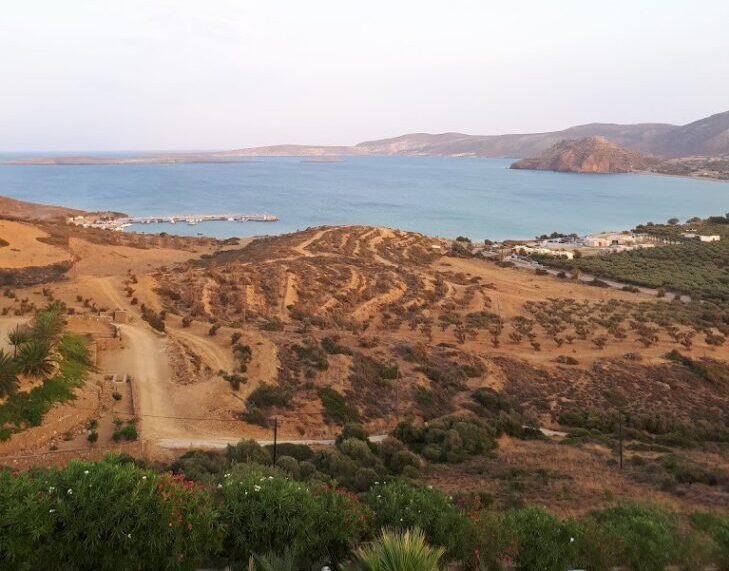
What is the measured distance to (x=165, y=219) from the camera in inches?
3236

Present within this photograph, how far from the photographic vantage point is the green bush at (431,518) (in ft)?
23.5

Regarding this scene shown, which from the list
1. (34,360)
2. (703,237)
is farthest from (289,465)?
(703,237)

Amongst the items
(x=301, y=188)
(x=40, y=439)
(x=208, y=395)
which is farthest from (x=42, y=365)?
(x=301, y=188)

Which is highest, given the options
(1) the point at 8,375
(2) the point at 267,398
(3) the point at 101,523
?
(3) the point at 101,523

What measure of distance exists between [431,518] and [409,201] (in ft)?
354

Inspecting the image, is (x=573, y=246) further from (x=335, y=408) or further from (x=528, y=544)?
(x=528, y=544)

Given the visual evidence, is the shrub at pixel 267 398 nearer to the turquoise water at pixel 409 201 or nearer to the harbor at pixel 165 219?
the turquoise water at pixel 409 201

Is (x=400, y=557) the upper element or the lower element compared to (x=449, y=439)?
upper

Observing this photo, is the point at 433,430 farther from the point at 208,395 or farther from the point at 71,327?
the point at 71,327

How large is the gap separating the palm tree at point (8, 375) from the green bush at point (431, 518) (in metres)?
10.2

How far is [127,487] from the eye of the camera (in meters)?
6.43

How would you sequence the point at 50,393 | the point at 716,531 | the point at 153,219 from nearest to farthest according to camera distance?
1. the point at 716,531
2. the point at 50,393
3. the point at 153,219

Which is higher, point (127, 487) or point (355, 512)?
point (127, 487)

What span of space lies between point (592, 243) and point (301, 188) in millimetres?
89309
